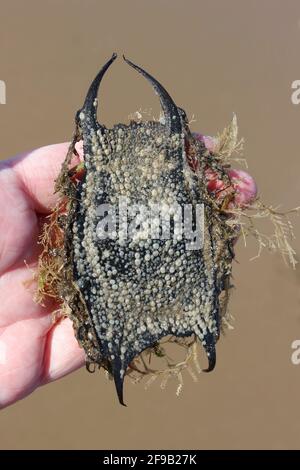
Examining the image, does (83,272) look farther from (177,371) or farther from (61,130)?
(61,130)

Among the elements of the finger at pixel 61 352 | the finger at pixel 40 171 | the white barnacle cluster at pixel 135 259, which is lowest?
the finger at pixel 61 352

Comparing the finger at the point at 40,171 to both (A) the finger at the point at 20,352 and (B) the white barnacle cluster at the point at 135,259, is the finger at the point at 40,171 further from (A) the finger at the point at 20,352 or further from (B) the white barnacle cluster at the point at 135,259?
(A) the finger at the point at 20,352

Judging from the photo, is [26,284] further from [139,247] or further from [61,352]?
[139,247]

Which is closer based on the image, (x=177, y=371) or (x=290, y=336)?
(x=177, y=371)

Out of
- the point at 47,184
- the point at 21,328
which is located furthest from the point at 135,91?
the point at 21,328

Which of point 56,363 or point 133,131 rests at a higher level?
point 133,131

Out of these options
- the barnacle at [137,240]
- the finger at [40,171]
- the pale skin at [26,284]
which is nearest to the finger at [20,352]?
the pale skin at [26,284]

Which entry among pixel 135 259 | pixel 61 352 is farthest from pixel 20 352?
pixel 135 259
